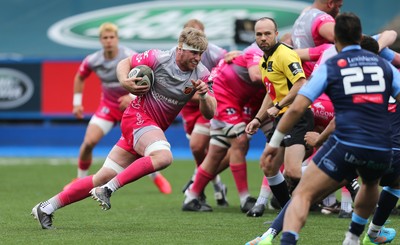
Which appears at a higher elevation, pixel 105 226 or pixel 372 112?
pixel 372 112

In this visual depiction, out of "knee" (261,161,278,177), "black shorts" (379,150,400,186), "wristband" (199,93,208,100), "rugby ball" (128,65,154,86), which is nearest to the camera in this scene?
"black shorts" (379,150,400,186)

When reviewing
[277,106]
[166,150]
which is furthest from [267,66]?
[166,150]

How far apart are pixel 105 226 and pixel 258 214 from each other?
70.9 inches

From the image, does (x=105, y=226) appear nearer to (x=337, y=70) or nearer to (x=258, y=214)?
(x=258, y=214)

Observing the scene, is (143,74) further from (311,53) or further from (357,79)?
(357,79)

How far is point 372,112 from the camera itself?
681 centimetres

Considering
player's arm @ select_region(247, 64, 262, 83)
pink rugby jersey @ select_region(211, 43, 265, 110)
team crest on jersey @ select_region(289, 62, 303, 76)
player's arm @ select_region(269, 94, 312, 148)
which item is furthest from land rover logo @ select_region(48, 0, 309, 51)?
player's arm @ select_region(269, 94, 312, 148)

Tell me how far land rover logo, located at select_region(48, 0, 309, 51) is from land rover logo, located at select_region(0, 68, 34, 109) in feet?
8.56

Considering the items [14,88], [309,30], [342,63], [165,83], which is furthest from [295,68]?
[14,88]

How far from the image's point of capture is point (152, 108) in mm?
9102

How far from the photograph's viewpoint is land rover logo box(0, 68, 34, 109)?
22094 millimetres

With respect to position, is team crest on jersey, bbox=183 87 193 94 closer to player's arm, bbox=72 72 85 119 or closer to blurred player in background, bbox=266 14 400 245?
blurred player in background, bbox=266 14 400 245

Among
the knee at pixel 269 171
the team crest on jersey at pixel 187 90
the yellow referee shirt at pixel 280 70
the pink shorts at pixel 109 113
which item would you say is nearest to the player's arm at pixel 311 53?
the yellow referee shirt at pixel 280 70

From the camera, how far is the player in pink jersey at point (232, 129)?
11.1 metres
